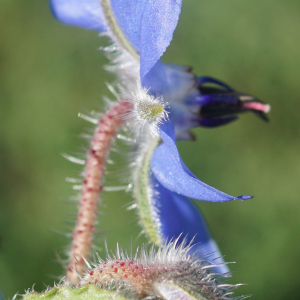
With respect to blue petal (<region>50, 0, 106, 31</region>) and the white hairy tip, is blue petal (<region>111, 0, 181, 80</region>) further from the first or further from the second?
blue petal (<region>50, 0, 106, 31</region>)

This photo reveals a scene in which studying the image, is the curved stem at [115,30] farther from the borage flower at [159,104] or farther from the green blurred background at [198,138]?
the green blurred background at [198,138]

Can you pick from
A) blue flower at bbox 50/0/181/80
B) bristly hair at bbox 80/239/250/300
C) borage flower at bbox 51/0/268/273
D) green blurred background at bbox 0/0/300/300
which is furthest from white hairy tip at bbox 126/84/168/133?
green blurred background at bbox 0/0/300/300

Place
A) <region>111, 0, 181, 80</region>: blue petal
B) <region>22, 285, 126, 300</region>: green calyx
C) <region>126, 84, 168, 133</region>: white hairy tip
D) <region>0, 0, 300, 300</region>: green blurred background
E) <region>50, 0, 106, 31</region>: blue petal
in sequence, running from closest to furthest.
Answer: <region>22, 285, 126, 300</region>: green calyx, <region>111, 0, 181, 80</region>: blue petal, <region>126, 84, 168, 133</region>: white hairy tip, <region>50, 0, 106, 31</region>: blue petal, <region>0, 0, 300, 300</region>: green blurred background

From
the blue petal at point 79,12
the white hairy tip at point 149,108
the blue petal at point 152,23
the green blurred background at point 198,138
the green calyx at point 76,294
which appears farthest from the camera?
the green blurred background at point 198,138

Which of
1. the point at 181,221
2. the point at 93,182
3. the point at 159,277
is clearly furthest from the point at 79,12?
the point at 159,277

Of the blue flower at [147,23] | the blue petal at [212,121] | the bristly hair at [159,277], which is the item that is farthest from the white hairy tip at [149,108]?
the bristly hair at [159,277]

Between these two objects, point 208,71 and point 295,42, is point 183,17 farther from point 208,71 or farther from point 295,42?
point 295,42
